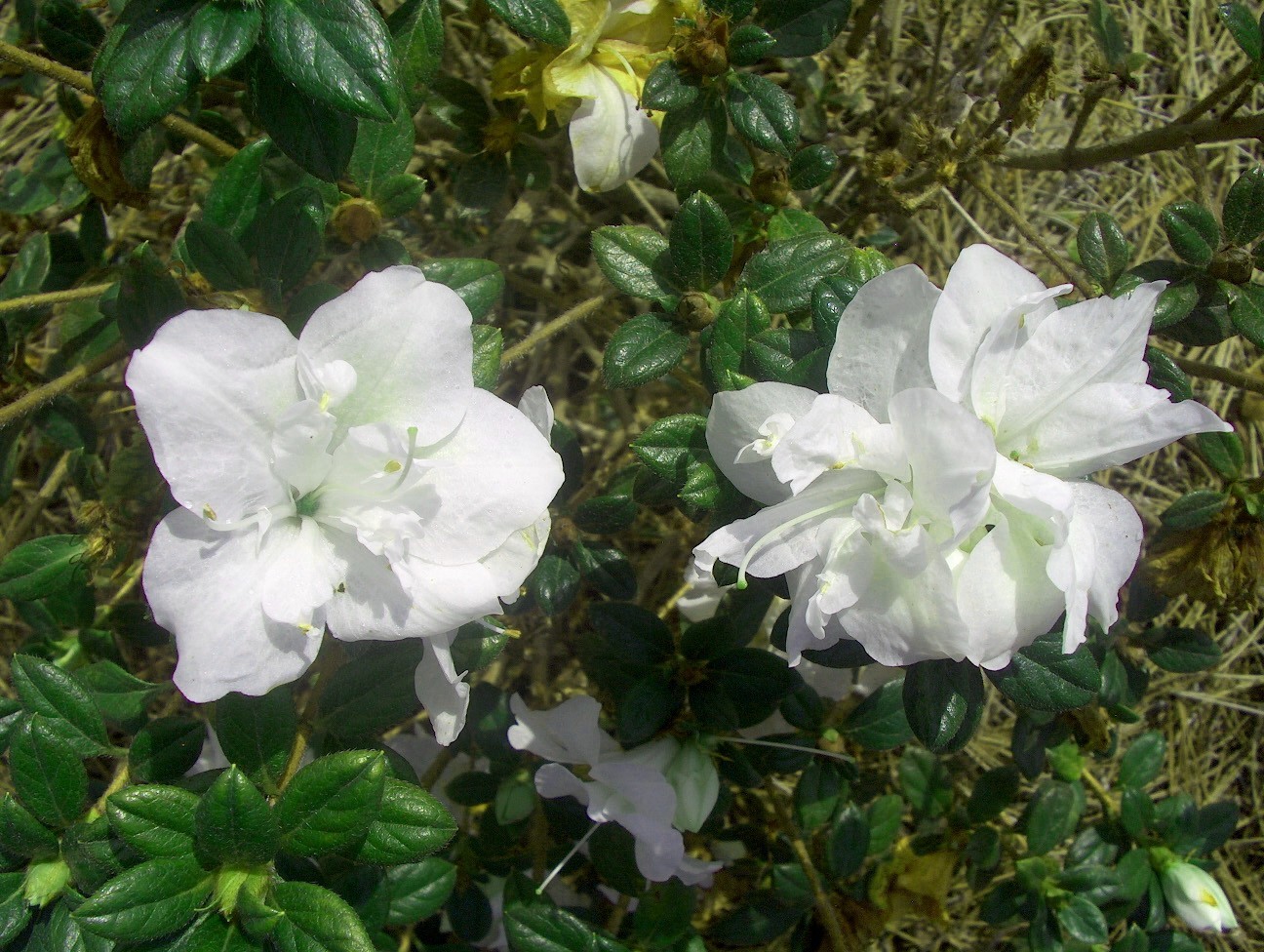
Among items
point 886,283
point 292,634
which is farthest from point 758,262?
point 292,634

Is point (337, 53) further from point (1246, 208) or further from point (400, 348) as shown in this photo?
point (1246, 208)

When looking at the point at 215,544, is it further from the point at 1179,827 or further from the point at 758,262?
the point at 1179,827

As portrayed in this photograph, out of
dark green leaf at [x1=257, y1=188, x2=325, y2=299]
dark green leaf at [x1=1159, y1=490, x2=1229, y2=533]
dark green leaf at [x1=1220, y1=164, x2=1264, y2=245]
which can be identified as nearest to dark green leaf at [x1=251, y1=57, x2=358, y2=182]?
dark green leaf at [x1=257, y1=188, x2=325, y2=299]

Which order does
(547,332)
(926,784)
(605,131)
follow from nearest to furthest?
(547,332) → (605,131) → (926,784)

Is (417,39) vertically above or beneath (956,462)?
above

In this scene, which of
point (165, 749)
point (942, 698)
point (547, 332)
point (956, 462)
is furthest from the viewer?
point (547, 332)

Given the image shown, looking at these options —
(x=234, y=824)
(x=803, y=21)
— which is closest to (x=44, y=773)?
(x=234, y=824)
